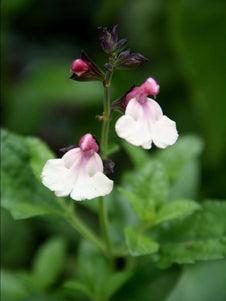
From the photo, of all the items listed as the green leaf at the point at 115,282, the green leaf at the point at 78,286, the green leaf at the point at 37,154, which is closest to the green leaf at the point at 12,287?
the green leaf at the point at 78,286

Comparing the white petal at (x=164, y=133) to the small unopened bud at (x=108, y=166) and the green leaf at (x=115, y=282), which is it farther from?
the green leaf at (x=115, y=282)

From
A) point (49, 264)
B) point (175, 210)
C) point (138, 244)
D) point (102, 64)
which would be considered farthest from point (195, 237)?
point (102, 64)

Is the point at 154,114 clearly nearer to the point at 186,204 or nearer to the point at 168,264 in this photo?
the point at 186,204

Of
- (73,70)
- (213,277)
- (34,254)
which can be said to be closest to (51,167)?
(73,70)

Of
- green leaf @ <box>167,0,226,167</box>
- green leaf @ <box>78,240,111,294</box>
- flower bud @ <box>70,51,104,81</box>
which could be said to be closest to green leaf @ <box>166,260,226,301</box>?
green leaf @ <box>78,240,111,294</box>

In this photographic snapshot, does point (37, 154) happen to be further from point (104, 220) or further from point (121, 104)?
point (121, 104)

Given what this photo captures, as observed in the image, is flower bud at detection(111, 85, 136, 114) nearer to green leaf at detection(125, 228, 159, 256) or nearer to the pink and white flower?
the pink and white flower
